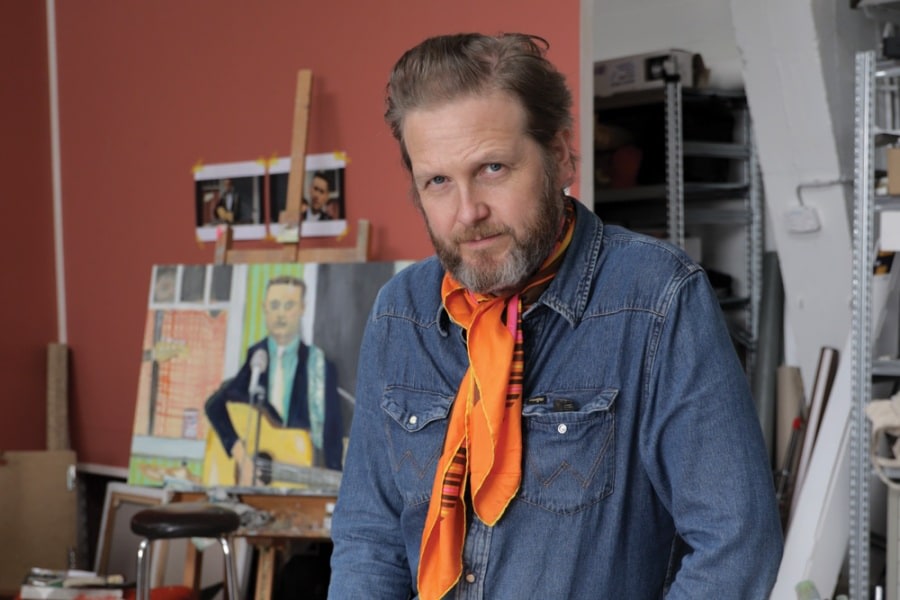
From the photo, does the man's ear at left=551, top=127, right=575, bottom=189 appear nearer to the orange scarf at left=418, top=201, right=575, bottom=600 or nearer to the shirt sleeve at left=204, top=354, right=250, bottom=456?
the orange scarf at left=418, top=201, right=575, bottom=600

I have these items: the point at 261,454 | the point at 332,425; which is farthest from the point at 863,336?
the point at 261,454

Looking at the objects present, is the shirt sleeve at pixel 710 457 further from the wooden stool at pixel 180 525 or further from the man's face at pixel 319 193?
the man's face at pixel 319 193

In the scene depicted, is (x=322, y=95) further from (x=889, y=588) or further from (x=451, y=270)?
(x=451, y=270)

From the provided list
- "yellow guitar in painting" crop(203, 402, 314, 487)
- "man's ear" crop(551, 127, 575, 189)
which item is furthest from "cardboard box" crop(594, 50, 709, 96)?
"man's ear" crop(551, 127, 575, 189)

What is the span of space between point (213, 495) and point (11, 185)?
1.73m

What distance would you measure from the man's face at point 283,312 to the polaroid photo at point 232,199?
405 millimetres

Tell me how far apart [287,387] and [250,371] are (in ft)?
0.54

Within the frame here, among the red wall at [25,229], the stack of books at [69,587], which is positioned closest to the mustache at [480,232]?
the stack of books at [69,587]

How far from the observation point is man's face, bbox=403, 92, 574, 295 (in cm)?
129

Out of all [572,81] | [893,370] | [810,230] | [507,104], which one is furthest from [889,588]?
[507,104]

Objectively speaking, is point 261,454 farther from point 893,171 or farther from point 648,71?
point 648,71

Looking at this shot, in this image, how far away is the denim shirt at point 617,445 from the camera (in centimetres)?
123

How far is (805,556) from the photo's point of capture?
3.33 meters

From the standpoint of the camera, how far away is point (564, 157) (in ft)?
4.50
